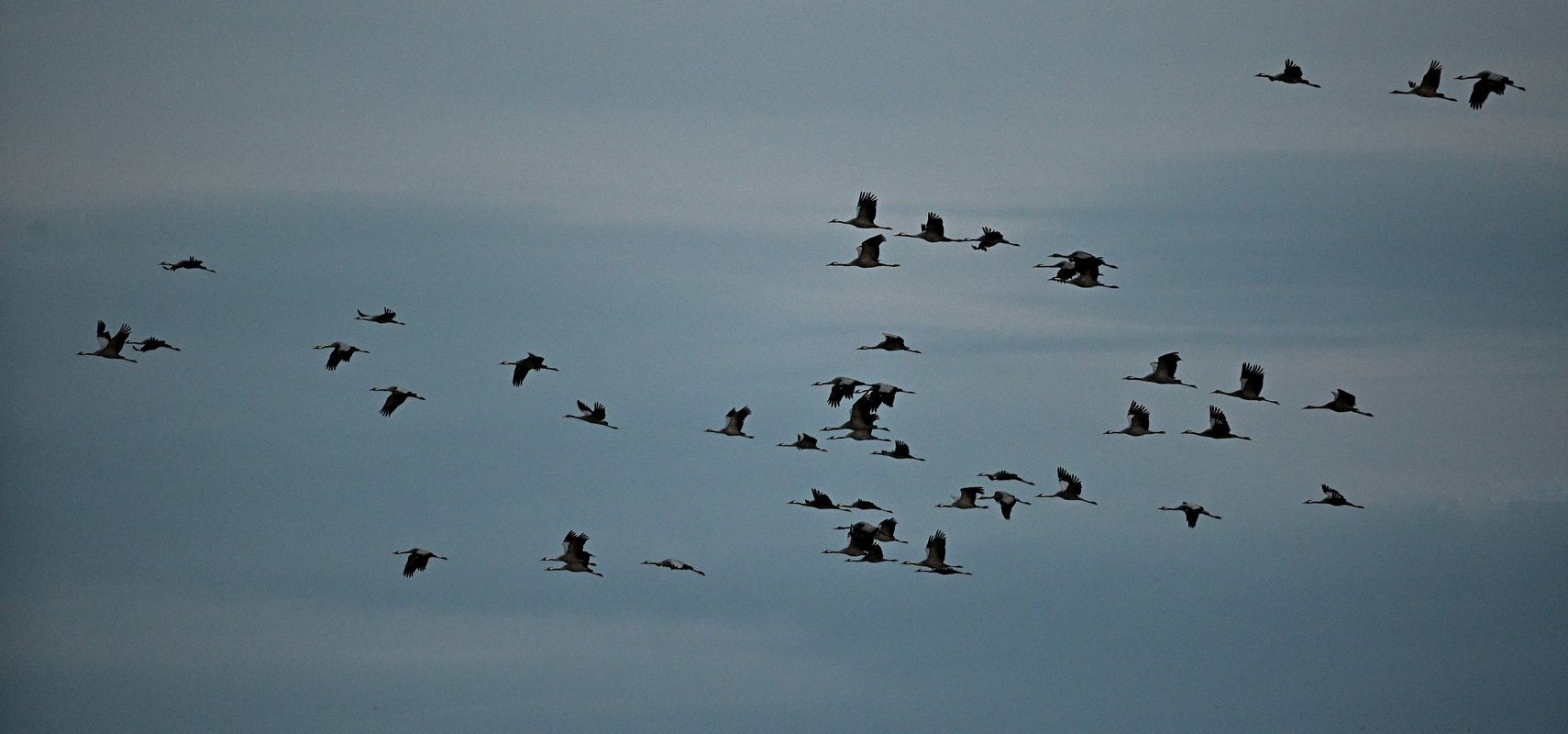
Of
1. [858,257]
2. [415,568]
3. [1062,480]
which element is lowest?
[415,568]

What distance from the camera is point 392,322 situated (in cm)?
7906

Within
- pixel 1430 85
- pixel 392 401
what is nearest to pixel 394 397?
pixel 392 401

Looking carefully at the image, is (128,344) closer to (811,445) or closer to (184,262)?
(184,262)

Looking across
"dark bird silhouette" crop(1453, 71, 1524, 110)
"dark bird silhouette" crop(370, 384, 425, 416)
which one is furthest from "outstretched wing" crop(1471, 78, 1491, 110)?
"dark bird silhouette" crop(370, 384, 425, 416)

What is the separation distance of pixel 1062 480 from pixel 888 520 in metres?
6.89

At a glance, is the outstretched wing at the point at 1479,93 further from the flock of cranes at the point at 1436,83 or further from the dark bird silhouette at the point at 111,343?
the dark bird silhouette at the point at 111,343

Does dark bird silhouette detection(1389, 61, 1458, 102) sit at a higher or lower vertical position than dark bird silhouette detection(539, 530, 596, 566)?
higher

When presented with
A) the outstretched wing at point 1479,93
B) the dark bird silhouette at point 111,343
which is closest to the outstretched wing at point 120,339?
the dark bird silhouette at point 111,343

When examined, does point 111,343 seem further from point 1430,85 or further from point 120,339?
point 1430,85

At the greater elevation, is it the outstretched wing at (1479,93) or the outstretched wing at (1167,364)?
the outstretched wing at (1479,93)

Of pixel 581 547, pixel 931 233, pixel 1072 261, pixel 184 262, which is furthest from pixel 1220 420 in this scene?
pixel 184 262

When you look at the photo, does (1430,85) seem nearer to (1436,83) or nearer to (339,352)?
(1436,83)

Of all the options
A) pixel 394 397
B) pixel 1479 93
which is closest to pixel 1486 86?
pixel 1479 93

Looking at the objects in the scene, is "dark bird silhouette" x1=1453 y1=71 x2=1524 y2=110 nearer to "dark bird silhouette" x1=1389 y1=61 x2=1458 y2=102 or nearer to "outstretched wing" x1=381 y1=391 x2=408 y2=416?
"dark bird silhouette" x1=1389 y1=61 x2=1458 y2=102
